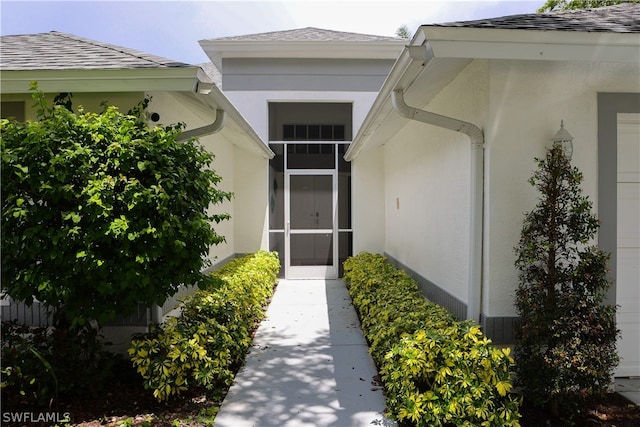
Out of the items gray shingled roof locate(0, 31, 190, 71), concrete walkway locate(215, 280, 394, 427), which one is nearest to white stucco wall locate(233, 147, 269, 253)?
concrete walkway locate(215, 280, 394, 427)

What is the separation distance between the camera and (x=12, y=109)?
4.69 meters

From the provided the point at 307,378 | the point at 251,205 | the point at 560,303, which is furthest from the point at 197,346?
the point at 251,205

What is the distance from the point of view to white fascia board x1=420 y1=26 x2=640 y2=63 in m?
3.16

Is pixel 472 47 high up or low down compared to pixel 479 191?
up

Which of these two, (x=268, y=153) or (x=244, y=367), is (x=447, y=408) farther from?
(x=268, y=153)

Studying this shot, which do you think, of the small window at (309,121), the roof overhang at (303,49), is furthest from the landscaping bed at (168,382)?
the roof overhang at (303,49)

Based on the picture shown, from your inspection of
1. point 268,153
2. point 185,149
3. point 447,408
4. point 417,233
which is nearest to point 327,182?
point 268,153

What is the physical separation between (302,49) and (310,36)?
3.24 feet

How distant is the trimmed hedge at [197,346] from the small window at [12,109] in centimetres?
287

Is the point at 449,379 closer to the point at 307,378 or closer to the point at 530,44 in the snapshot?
the point at 307,378

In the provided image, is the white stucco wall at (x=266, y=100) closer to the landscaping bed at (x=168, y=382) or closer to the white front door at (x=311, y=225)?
the white front door at (x=311, y=225)

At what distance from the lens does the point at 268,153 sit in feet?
31.8

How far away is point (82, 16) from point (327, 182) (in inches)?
243

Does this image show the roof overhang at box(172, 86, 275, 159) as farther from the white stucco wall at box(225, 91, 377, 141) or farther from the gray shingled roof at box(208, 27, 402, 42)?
the gray shingled roof at box(208, 27, 402, 42)
